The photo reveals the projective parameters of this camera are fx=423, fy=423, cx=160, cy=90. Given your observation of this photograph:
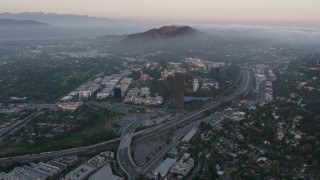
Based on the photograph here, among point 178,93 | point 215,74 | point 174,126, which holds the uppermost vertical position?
point 178,93

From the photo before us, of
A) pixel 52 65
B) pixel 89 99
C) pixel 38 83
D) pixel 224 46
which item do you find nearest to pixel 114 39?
pixel 224 46

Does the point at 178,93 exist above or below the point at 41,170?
above

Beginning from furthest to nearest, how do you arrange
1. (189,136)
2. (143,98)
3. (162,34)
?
(162,34) → (143,98) → (189,136)

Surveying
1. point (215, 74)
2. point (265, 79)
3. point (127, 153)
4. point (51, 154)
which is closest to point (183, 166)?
point (127, 153)

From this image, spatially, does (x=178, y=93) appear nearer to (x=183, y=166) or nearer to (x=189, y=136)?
(x=189, y=136)

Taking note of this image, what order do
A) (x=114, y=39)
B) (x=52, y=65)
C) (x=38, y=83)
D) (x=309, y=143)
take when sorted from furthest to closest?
(x=114, y=39), (x=52, y=65), (x=38, y=83), (x=309, y=143)

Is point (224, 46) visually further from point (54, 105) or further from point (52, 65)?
point (54, 105)

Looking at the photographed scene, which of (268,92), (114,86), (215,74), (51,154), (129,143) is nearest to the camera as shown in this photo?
(51,154)

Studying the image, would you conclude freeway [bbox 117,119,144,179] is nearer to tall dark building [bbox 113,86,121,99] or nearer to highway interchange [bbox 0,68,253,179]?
highway interchange [bbox 0,68,253,179]
